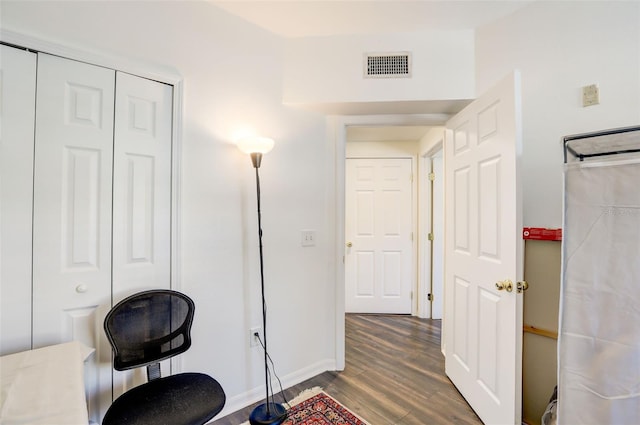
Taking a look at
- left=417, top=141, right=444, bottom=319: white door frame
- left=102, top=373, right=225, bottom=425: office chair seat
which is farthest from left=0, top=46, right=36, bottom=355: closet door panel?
left=417, top=141, right=444, bottom=319: white door frame

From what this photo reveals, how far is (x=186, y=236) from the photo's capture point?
5.29 feet

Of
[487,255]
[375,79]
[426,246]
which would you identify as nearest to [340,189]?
[375,79]

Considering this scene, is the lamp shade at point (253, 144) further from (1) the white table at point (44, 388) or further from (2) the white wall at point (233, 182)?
(1) the white table at point (44, 388)

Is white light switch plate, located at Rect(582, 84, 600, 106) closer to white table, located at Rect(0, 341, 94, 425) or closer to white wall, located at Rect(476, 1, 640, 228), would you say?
white wall, located at Rect(476, 1, 640, 228)

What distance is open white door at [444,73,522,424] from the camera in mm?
1412

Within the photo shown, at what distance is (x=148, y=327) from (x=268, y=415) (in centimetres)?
86

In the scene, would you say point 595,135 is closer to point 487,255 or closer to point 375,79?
point 487,255

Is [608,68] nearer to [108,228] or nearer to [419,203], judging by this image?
[419,203]

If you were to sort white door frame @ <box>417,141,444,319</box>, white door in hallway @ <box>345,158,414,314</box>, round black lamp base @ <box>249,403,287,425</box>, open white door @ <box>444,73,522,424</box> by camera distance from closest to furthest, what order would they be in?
open white door @ <box>444,73,522,424</box>
round black lamp base @ <box>249,403,287,425</box>
white door frame @ <box>417,141,444,319</box>
white door in hallway @ <box>345,158,414,314</box>

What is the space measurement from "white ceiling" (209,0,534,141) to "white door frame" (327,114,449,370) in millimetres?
137

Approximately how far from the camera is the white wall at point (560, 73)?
143cm

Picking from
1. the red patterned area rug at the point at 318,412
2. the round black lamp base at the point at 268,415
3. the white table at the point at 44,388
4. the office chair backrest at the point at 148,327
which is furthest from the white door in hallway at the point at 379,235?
the white table at the point at 44,388

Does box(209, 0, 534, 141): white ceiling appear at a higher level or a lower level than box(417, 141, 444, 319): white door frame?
higher

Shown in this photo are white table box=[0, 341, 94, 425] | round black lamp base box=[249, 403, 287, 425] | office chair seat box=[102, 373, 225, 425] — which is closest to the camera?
white table box=[0, 341, 94, 425]
